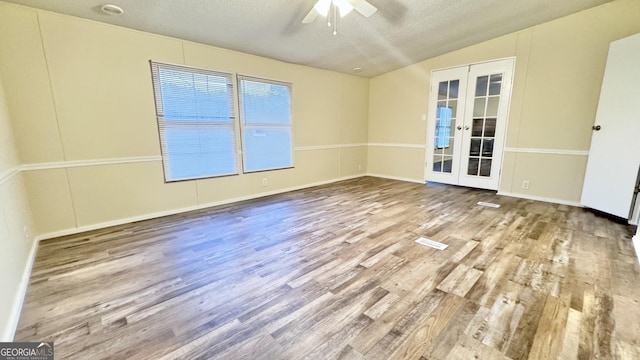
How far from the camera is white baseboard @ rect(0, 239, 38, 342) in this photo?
1.41m

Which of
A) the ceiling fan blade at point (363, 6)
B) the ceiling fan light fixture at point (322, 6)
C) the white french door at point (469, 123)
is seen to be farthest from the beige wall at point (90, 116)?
the white french door at point (469, 123)

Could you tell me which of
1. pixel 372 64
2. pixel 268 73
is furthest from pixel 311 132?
pixel 372 64

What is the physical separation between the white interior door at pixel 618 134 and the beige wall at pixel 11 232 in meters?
5.53

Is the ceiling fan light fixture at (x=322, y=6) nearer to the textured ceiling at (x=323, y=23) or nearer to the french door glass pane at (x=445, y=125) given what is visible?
the textured ceiling at (x=323, y=23)

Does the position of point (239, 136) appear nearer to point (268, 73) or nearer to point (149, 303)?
point (268, 73)

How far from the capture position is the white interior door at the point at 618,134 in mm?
2928

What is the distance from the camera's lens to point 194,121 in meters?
3.64

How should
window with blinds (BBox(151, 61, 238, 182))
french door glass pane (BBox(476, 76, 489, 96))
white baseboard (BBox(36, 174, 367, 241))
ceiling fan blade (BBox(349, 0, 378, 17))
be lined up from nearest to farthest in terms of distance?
ceiling fan blade (BBox(349, 0, 378, 17))
white baseboard (BBox(36, 174, 367, 241))
window with blinds (BBox(151, 61, 238, 182))
french door glass pane (BBox(476, 76, 489, 96))

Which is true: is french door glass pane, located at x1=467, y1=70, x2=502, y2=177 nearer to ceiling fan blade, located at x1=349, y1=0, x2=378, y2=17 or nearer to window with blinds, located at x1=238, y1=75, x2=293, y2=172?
ceiling fan blade, located at x1=349, y1=0, x2=378, y2=17

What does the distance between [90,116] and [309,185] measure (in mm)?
3482

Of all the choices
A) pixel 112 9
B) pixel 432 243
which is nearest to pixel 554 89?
pixel 432 243

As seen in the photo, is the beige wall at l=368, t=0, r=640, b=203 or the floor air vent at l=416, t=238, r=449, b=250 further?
the beige wall at l=368, t=0, r=640, b=203

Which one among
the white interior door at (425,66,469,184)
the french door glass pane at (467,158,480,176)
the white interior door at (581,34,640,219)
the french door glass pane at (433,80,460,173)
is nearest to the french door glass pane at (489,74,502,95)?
the white interior door at (425,66,469,184)

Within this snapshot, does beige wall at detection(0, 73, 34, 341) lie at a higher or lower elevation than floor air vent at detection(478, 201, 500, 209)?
higher
